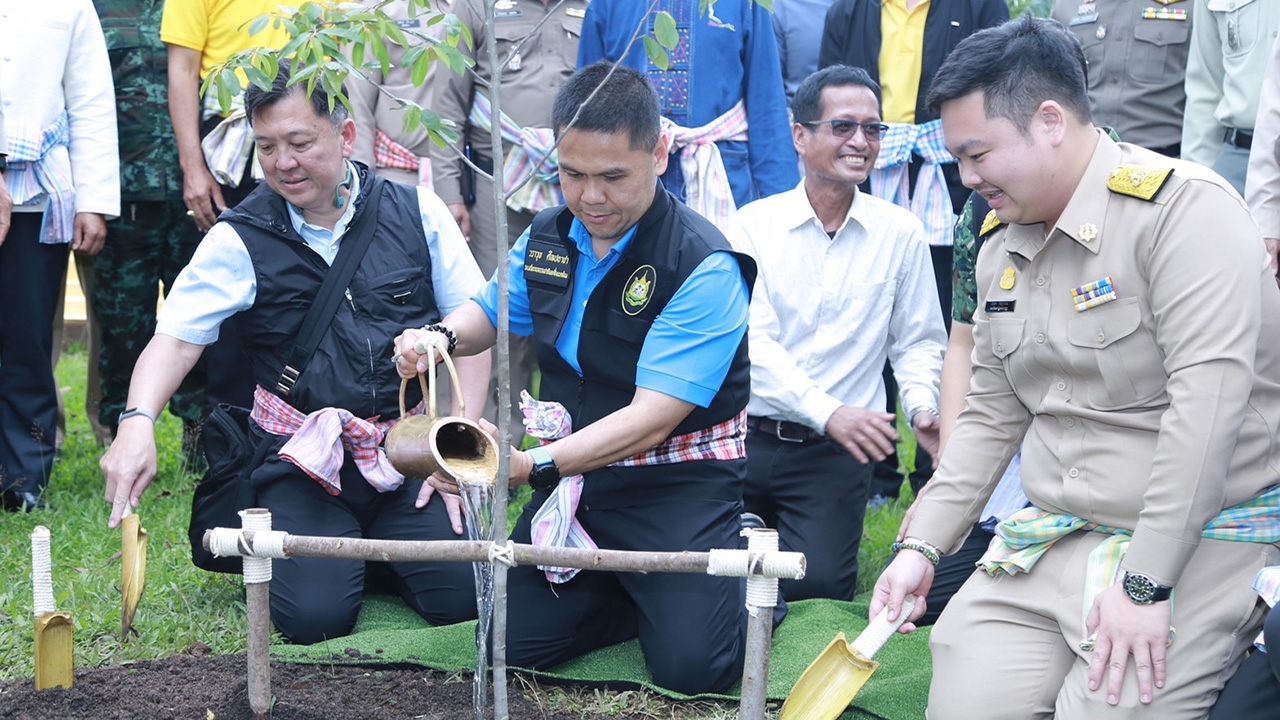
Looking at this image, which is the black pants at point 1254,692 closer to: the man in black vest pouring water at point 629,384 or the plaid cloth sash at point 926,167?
the man in black vest pouring water at point 629,384

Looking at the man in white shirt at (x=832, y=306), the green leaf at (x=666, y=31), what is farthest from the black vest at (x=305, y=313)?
the green leaf at (x=666, y=31)

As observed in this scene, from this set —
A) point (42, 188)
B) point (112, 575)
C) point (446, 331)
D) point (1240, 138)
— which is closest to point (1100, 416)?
point (446, 331)

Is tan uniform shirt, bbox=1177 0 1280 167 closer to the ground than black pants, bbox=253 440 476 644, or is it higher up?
higher up

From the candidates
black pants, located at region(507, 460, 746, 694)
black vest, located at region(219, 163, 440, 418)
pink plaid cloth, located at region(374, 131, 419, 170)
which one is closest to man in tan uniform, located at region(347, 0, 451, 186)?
pink plaid cloth, located at region(374, 131, 419, 170)

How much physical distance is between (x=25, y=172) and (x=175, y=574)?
1.63 m

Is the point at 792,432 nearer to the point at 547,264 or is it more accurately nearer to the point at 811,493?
the point at 811,493

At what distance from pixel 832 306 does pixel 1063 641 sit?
1831 mm

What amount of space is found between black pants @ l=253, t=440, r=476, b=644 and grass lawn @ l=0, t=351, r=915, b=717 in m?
0.20

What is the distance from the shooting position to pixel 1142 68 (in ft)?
16.2

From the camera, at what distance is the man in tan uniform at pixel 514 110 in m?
5.09

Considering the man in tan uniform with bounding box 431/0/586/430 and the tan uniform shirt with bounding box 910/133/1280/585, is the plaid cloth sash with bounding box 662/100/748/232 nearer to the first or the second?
the man in tan uniform with bounding box 431/0/586/430

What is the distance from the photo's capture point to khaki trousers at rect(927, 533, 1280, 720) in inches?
103

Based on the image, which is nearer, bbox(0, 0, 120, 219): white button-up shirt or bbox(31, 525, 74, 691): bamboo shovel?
bbox(31, 525, 74, 691): bamboo shovel

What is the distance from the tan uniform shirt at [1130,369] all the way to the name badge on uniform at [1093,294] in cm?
1
